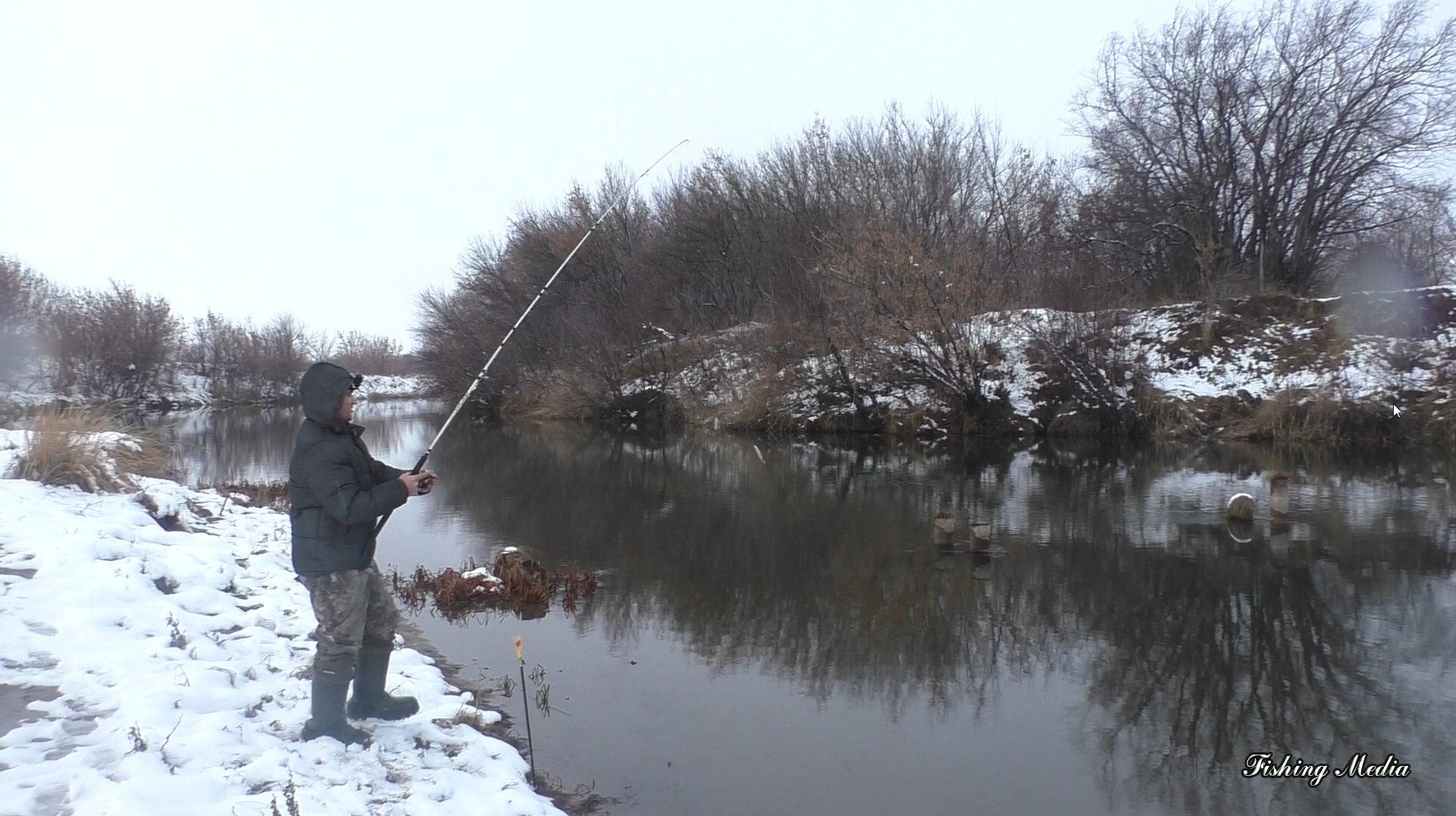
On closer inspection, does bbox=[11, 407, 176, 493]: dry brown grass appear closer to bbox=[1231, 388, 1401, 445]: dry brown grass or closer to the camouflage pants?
the camouflage pants

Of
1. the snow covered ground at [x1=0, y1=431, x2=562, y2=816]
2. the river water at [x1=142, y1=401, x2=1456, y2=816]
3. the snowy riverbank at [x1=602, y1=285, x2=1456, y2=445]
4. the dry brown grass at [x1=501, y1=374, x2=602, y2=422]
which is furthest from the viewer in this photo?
the dry brown grass at [x1=501, y1=374, x2=602, y2=422]

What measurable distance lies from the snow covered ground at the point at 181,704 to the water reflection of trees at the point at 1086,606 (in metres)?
3.02

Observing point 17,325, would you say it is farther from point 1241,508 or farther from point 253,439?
point 1241,508

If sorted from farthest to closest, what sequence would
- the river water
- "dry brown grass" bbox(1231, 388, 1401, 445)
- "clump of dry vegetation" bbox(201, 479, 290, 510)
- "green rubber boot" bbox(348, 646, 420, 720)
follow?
"dry brown grass" bbox(1231, 388, 1401, 445) → "clump of dry vegetation" bbox(201, 479, 290, 510) → the river water → "green rubber boot" bbox(348, 646, 420, 720)

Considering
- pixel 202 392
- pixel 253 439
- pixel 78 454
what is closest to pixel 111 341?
pixel 202 392

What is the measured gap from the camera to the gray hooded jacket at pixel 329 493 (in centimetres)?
470

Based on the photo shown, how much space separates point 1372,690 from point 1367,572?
12.8ft

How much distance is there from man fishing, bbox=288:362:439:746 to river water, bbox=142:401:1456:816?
5.22ft

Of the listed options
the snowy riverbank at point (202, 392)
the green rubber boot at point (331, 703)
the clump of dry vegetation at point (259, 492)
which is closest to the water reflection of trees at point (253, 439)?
the clump of dry vegetation at point (259, 492)

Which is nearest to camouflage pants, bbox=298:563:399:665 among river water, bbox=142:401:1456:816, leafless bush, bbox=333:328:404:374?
river water, bbox=142:401:1456:816

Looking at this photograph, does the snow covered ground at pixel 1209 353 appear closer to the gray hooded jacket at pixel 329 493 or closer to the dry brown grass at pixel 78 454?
the dry brown grass at pixel 78 454

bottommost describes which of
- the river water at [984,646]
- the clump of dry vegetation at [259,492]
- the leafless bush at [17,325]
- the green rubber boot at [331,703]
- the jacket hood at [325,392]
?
the river water at [984,646]

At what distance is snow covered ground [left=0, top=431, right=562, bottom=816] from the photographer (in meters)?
4.12

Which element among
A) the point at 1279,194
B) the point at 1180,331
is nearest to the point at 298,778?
the point at 1180,331
